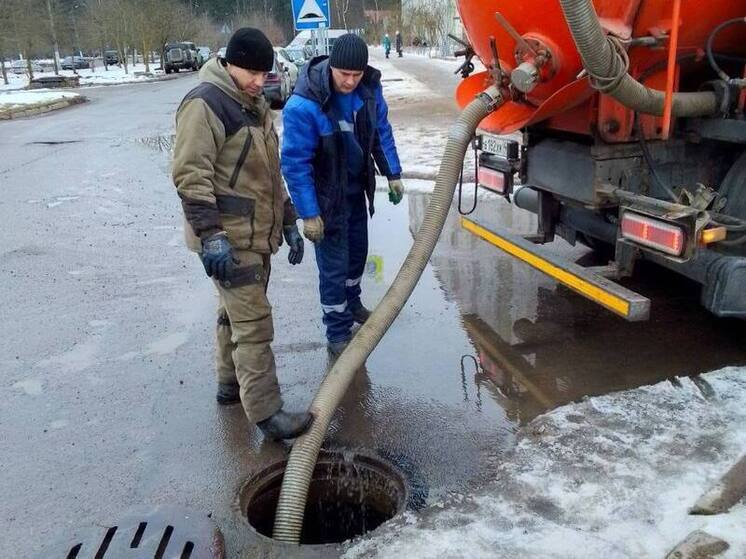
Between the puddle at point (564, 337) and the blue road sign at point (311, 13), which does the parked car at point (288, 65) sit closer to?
the blue road sign at point (311, 13)

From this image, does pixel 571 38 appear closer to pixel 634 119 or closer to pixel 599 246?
pixel 634 119

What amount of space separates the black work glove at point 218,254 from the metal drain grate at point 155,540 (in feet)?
3.33

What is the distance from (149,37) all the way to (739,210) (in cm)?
5027

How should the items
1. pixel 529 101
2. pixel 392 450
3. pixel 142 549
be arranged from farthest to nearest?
pixel 529 101
pixel 392 450
pixel 142 549

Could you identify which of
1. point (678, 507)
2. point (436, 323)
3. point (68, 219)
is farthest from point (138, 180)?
point (678, 507)

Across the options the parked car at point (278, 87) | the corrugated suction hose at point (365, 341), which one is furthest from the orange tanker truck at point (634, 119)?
the parked car at point (278, 87)

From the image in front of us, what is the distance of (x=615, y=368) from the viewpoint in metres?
3.93

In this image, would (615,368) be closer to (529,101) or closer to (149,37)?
(529,101)

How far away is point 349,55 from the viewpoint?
3557 mm

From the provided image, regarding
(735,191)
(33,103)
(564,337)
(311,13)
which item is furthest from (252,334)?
(33,103)

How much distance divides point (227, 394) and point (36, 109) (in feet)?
70.5

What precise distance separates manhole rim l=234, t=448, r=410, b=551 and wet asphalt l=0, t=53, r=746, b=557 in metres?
0.05

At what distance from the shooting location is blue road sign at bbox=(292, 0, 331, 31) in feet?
35.7

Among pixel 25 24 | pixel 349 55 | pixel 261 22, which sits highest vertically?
pixel 261 22
